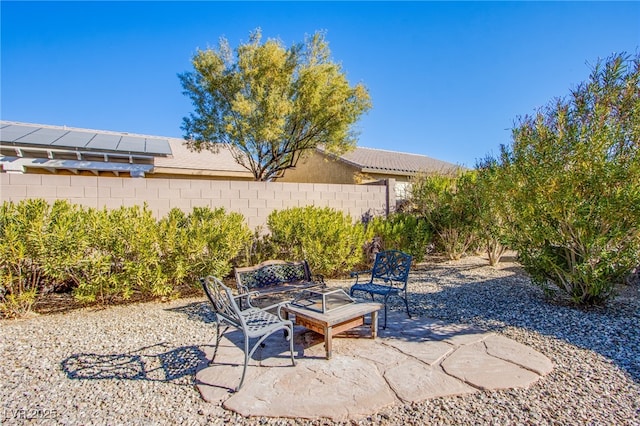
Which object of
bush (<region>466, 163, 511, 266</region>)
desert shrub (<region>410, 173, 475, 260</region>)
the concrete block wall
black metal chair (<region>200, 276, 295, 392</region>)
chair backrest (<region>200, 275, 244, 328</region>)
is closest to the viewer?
black metal chair (<region>200, 276, 295, 392</region>)

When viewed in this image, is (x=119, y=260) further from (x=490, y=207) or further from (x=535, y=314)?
(x=490, y=207)

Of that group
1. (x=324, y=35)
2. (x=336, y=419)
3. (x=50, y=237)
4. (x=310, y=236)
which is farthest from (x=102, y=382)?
(x=324, y=35)

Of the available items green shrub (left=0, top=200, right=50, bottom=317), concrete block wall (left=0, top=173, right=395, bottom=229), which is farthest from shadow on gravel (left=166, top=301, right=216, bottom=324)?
concrete block wall (left=0, top=173, right=395, bottom=229)

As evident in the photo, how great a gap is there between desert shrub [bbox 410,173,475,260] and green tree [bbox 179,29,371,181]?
4.62m

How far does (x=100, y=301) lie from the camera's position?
5656 mm

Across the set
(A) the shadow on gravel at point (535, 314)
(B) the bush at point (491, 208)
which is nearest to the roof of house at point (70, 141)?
(B) the bush at point (491, 208)

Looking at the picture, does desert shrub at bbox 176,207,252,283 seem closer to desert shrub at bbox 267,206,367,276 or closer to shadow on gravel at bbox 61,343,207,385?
desert shrub at bbox 267,206,367,276

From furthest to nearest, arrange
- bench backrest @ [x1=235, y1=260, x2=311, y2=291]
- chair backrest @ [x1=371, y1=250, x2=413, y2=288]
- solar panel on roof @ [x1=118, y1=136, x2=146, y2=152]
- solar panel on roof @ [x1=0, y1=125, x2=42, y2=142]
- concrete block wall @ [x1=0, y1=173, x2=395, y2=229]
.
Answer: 1. solar panel on roof @ [x1=118, y1=136, x2=146, y2=152]
2. solar panel on roof @ [x1=0, y1=125, x2=42, y2=142]
3. concrete block wall @ [x1=0, y1=173, x2=395, y2=229]
4. chair backrest @ [x1=371, y1=250, x2=413, y2=288]
5. bench backrest @ [x1=235, y1=260, x2=311, y2=291]

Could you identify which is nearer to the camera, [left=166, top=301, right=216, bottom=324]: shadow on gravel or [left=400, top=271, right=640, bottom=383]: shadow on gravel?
[left=400, top=271, right=640, bottom=383]: shadow on gravel

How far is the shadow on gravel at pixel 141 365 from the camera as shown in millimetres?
3311

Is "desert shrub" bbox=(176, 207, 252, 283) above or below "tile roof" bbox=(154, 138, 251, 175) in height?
below

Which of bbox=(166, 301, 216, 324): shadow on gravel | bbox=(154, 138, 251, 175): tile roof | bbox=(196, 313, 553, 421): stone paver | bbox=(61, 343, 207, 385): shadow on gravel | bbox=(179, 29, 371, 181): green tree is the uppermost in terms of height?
bbox=(179, 29, 371, 181): green tree

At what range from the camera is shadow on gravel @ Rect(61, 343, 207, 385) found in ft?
10.9

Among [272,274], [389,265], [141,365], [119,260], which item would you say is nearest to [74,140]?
[119,260]
